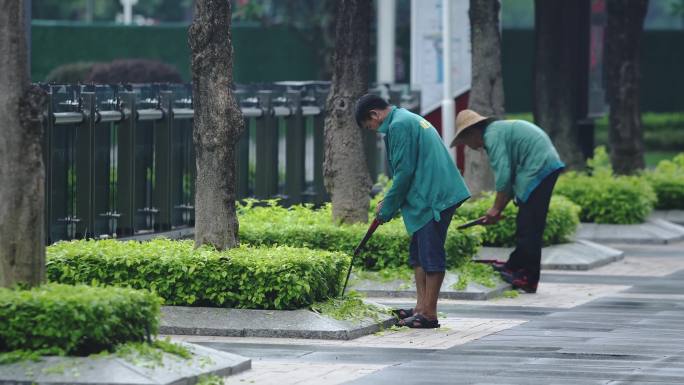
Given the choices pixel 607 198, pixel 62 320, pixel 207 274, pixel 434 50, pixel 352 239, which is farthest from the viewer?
pixel 434 50

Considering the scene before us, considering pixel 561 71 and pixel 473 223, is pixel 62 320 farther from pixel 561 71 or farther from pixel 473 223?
pixel 561 71

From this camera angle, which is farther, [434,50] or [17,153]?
[434,50]

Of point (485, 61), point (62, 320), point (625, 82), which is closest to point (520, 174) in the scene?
point (485, 61)

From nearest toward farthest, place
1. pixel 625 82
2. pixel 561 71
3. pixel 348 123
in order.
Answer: pixel 348 123, pixel 561 71, pixel 625 82

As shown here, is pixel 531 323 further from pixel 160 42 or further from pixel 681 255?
pixel 160 42

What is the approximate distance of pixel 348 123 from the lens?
15.1 meters

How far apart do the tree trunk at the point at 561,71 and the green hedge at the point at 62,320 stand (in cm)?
1317

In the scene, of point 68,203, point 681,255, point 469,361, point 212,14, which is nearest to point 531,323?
point 469,361

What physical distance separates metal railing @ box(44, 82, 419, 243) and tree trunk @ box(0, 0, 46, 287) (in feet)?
14.3

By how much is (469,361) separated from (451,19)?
1125cm

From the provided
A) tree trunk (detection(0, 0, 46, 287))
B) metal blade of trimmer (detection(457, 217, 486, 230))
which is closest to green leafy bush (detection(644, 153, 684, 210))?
metal blade of trimmer (detection(457, 217, 486, 230))

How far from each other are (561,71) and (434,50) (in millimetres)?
1822

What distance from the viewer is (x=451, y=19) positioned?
2100cm

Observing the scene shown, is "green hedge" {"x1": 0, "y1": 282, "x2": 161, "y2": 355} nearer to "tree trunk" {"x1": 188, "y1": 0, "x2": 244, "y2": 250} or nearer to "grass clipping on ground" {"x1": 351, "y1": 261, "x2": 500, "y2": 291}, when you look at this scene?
"tree trunk" {"x1": 188, "y1": 0, "x2": 244, "y2": 250}
